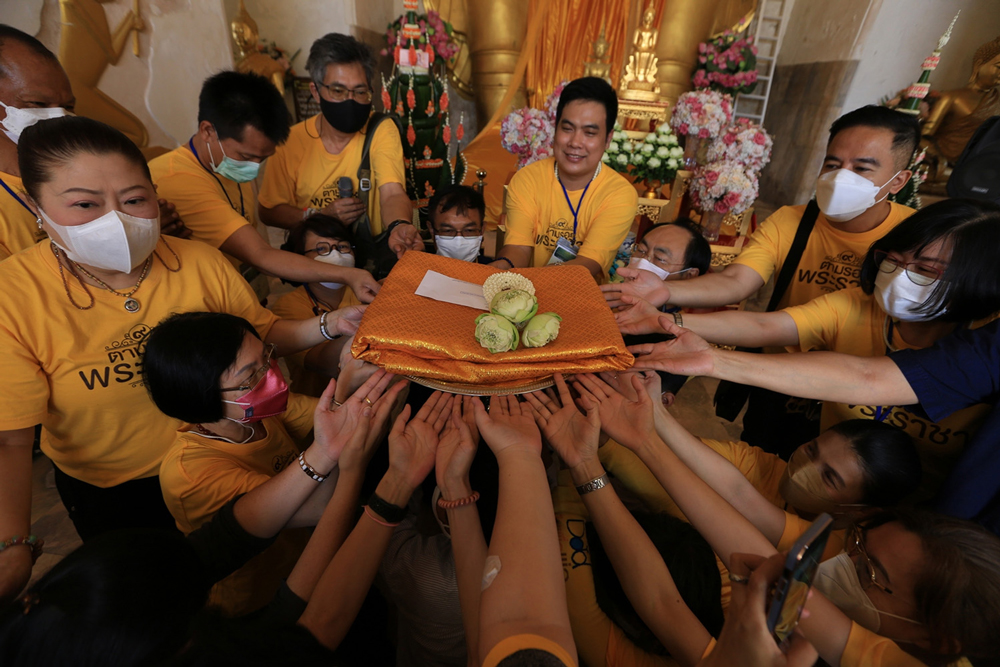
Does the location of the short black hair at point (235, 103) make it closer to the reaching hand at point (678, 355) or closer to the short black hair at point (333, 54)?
the short black hair at point (333, 54)

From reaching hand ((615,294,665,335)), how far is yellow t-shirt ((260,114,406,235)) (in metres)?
1.90

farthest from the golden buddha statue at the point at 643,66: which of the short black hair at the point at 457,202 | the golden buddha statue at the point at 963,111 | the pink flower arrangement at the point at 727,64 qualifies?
the short black hair at the point at 457,202

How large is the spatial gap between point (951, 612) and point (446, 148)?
6416 millimetres

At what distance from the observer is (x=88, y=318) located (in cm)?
153

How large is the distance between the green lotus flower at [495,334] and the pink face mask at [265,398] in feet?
2.59

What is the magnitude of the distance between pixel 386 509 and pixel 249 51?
7066 mm

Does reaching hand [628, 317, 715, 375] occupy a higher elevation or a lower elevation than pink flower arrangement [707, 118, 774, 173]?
lower

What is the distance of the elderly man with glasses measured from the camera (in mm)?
2891

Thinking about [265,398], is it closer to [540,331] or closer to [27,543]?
[27,543]

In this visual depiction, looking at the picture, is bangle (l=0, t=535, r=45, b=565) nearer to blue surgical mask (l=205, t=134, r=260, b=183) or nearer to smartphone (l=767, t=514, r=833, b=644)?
blue surgical mask (l=205, t=134, r=260, b=183)

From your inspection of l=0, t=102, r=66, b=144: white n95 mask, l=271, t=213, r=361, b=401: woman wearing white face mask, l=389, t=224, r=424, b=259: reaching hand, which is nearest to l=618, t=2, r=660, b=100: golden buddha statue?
l=389, t=224, r=424, b=259: reaching hand

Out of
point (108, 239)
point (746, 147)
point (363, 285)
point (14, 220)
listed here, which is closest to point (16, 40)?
point (14, 220)

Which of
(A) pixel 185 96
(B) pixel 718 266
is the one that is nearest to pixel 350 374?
(B) pixel 718 266

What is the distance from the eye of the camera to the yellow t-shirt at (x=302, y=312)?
2617mm
